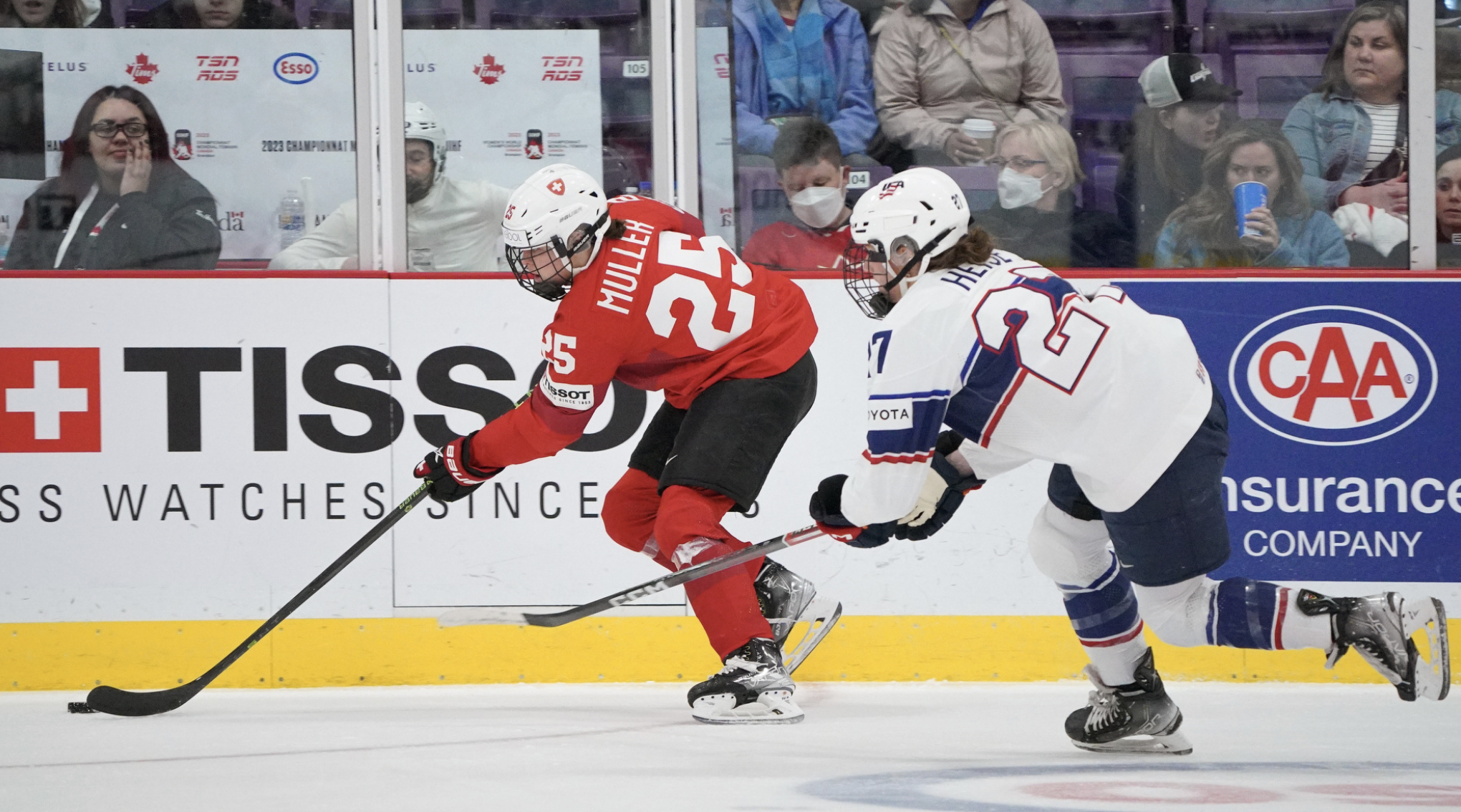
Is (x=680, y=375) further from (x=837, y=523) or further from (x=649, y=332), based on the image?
(x=837, y=523)

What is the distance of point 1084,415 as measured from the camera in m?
2.50

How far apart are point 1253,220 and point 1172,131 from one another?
0.35 meters

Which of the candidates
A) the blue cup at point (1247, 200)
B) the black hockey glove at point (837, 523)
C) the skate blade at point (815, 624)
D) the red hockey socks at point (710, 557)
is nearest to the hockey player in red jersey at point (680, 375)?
the red hockey socks at point (710, 557)

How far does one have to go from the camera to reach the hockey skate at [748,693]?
3.17 metres

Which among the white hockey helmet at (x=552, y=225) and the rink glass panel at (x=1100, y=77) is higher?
the rink glass panel at (x=1100, y=77)

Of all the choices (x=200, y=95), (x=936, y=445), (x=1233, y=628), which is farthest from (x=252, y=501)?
(x=1233, y=628)

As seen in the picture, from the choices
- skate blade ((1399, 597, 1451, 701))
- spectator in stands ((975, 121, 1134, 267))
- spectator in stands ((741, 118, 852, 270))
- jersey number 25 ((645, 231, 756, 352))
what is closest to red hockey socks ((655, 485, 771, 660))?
jersey number 25 ((645, 231, 756, 352))

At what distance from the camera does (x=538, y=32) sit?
4.30 m

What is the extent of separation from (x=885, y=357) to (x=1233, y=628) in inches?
30.3

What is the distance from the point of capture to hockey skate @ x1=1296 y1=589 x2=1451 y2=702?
2402 mm

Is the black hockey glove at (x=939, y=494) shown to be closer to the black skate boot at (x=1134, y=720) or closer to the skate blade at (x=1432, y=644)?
the black skate boot at (x=1134, y=720)

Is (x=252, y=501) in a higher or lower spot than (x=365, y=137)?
lower

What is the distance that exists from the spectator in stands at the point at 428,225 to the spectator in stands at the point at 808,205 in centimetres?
77

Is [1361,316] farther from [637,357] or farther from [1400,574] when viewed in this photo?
[637,357]
